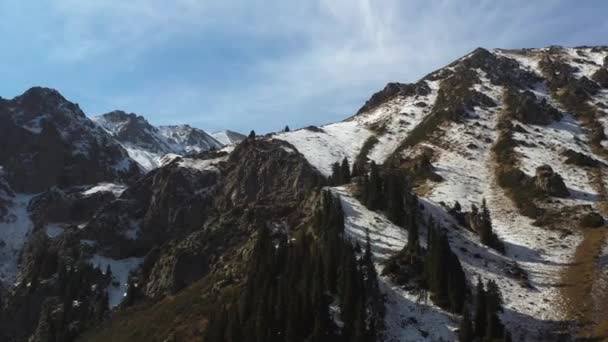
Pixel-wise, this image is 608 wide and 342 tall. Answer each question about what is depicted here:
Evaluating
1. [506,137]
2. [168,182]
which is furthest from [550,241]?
[168,182]

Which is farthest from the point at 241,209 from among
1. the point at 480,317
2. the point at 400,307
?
the point at 480,317

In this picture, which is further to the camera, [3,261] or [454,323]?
[3,261]

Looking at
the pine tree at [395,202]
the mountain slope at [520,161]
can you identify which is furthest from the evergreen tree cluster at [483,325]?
the pine tree at [395,202]

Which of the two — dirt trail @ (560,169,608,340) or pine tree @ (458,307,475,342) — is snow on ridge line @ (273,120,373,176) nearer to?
dirt trail @ (560,169,608,340)

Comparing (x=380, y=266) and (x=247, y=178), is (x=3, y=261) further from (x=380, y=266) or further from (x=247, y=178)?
(x=380, y=266)

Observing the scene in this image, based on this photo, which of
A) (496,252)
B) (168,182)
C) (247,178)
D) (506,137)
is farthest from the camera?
(168,182)

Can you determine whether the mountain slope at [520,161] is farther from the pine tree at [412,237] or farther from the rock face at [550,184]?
the pine tree at [412,237]

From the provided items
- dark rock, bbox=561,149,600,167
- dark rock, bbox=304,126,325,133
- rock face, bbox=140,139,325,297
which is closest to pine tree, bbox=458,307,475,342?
rock face, bbox=140,139,325,297
